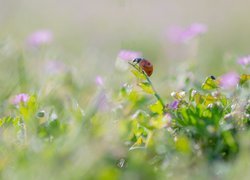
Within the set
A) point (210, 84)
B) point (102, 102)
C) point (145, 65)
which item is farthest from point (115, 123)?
point (210, 84)

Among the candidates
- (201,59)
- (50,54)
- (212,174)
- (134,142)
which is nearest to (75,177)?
(212,174)

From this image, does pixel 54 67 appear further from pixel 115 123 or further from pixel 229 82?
pixel 115 123

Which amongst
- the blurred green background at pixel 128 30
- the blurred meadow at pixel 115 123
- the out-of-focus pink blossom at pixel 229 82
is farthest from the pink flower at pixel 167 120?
the blurred green background at pixel 128 30

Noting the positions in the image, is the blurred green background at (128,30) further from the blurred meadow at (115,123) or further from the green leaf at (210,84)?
the green leaf at (210,84)

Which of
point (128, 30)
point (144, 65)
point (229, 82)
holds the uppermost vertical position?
point (144, 65)

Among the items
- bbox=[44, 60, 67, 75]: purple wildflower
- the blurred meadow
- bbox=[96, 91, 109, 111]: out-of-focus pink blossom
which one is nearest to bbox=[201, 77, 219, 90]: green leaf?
the blurred meadow

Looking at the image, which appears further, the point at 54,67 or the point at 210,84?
the point at 54,67

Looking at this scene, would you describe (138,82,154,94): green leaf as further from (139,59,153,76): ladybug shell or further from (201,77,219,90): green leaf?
(201,77,219,90): green leaf

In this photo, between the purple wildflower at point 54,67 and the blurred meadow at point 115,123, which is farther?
the purple wildflower at point 54,67

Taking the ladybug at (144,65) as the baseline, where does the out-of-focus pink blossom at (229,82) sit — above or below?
below

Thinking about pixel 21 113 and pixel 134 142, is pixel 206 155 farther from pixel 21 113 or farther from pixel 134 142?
pixel 21 113

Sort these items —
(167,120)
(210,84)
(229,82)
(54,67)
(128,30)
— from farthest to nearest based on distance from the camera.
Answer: (128,30), (54,67), (229,82), (210,84), (167,120)
